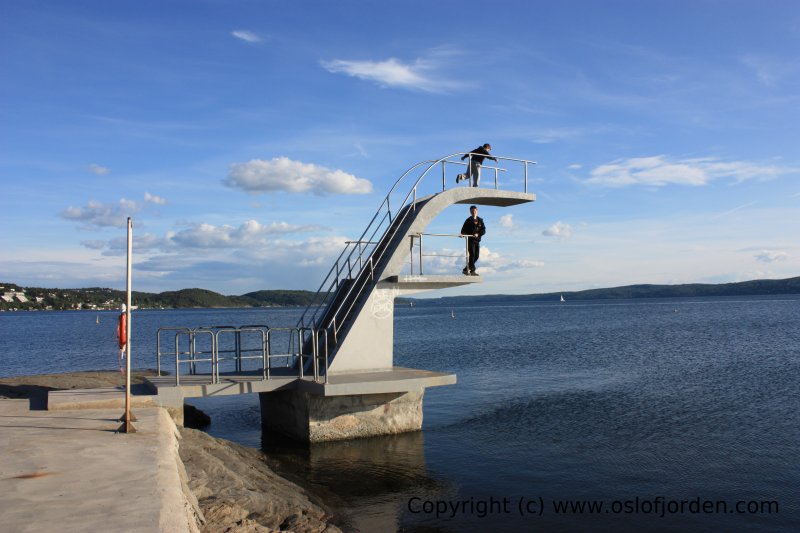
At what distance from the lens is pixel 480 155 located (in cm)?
1509

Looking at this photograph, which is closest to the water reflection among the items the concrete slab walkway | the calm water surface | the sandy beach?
the calm water surface

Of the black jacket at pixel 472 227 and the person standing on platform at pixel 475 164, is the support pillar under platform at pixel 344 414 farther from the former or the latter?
the person standing on platform at pixel 475 164

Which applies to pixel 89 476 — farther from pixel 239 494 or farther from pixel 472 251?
pixel 472 251

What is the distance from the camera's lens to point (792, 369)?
2597cm

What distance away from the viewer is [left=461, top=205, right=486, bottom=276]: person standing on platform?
48.9ft

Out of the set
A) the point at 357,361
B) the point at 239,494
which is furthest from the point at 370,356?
the point at 239,494

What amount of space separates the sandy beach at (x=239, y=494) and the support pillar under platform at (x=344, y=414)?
187 centimetres

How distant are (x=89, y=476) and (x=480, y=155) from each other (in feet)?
35.9

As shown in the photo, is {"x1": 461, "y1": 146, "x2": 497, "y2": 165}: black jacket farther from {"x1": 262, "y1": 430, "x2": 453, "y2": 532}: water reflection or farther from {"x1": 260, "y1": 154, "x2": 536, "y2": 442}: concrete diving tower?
{"x1": 262, "y1": 430, "x2": 453, "y2": 532}: water reflection

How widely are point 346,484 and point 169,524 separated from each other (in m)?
6.09

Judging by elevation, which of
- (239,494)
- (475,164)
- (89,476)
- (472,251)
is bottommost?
(239,494)

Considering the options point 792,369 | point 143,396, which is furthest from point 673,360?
point 143,396

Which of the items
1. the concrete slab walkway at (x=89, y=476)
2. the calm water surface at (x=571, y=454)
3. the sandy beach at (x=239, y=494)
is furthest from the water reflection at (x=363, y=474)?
the concrete slab walkway at (x=89, y=476)

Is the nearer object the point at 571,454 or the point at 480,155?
the point at 571,454
